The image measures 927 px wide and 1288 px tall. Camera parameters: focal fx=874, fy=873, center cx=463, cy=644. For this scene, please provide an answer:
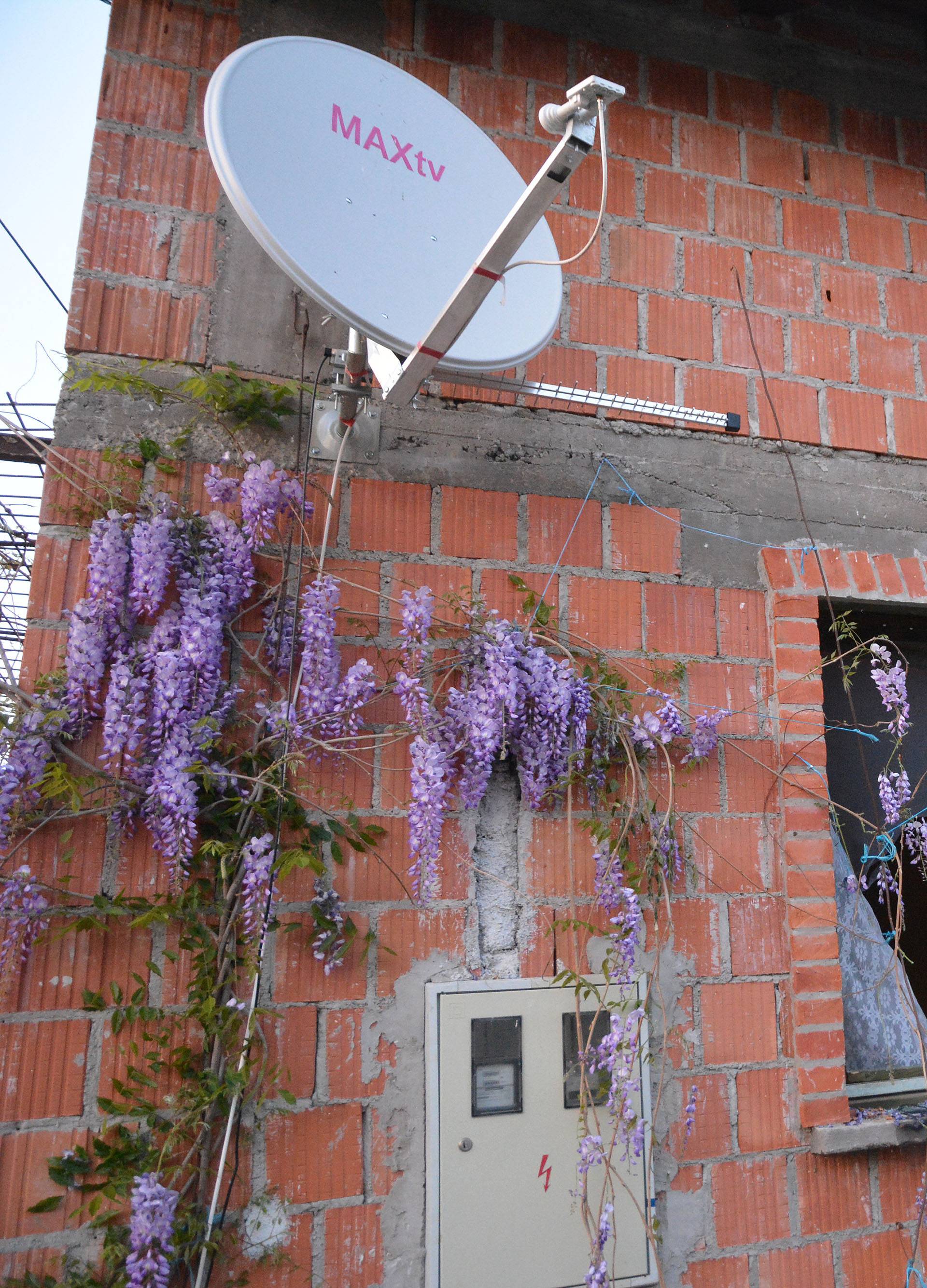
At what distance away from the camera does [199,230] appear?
1.97 metres

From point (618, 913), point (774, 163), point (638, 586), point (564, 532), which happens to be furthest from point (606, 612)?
point (774, 163)

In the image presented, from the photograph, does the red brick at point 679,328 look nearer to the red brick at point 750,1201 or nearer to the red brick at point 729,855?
the red brick at point 729,855

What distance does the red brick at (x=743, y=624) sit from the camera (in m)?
2.12

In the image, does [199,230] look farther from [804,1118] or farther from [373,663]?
[804,1118]

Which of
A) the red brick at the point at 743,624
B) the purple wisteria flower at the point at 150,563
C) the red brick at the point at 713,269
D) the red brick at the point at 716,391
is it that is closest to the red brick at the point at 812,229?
the red brick at the point at 713,269

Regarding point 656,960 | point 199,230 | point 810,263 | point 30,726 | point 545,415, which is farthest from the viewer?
point 810,263

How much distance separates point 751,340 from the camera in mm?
2314

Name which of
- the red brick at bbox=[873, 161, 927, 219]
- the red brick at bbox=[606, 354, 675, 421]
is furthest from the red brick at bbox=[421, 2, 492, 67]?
the red brick at bbox=[873, 161, 927, 219]

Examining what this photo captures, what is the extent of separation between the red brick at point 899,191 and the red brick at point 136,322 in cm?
196

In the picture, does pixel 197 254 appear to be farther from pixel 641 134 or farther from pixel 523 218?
pixel 641 134

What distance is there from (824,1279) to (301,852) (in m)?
1.47

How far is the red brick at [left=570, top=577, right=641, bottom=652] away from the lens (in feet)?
6.66

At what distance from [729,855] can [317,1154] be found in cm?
106

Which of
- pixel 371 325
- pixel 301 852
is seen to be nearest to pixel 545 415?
pixel 371 325
